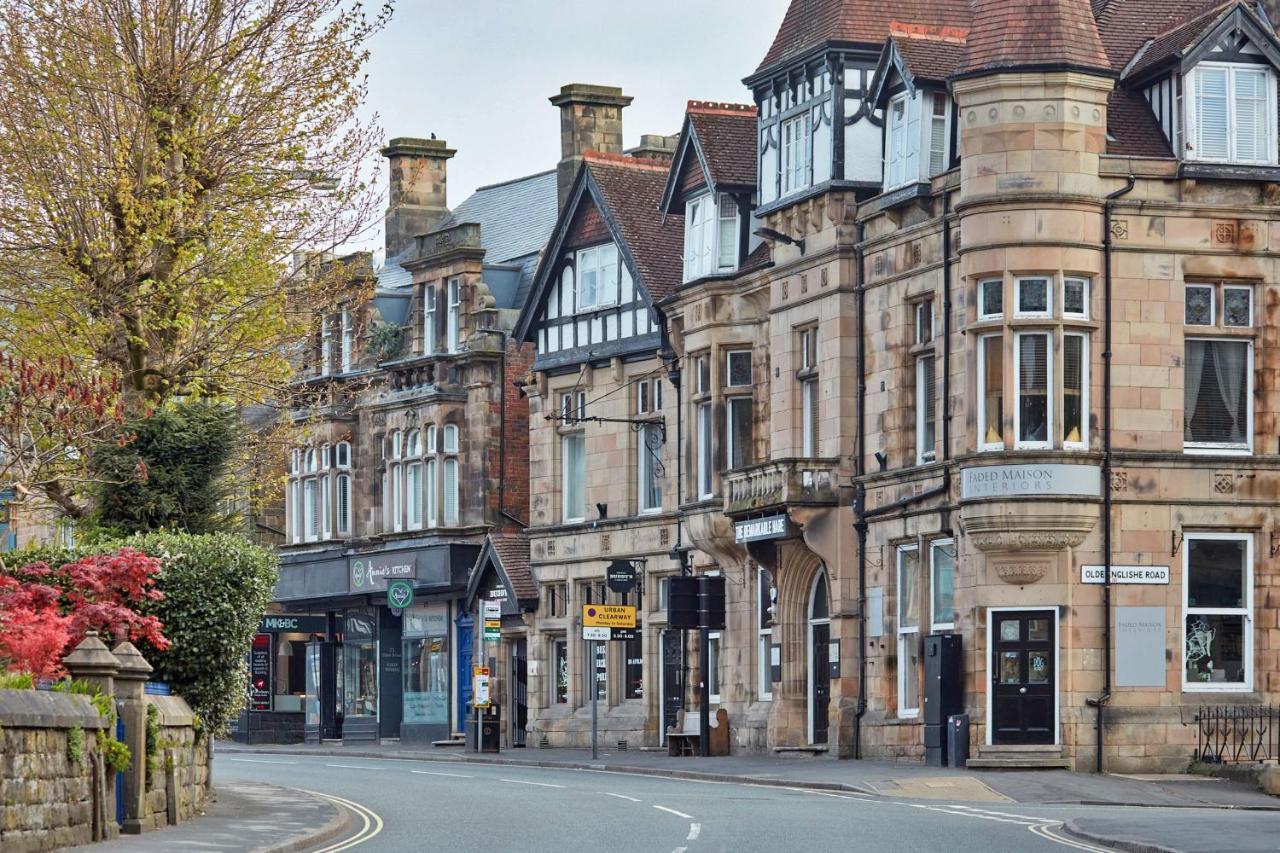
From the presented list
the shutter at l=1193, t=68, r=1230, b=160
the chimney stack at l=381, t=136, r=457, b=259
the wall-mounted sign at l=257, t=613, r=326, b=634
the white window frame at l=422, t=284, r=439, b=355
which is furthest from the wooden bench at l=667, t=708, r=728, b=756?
the chimney stack at l=381, t=136, r=457, b=259

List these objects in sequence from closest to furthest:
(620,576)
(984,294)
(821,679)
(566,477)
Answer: (984,294)
(821,679)
(620,576)
(566,477)

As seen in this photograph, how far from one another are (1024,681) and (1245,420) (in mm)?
5221

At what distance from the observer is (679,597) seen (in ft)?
148

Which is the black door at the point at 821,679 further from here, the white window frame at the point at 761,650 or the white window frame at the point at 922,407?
the white window frame at the point at 922,407

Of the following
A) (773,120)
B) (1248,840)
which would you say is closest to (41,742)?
(1248,840)

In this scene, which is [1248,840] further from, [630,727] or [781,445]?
[630,727]

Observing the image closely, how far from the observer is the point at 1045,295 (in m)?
35.1

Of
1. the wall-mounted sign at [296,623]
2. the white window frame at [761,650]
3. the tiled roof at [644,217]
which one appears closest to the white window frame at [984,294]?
the white window frame at [761,650]

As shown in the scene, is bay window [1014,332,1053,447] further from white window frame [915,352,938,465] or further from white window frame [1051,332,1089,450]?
white window frame [915,352,938,465]

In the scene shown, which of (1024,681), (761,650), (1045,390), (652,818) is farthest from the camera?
(761,650)

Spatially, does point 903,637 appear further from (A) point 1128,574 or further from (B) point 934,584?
(A) point 1128,574

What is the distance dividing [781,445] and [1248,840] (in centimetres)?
2042

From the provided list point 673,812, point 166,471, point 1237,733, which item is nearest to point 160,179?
point 166,471

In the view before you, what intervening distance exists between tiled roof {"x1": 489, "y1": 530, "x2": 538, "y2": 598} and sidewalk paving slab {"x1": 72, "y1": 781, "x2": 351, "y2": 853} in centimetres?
2155
